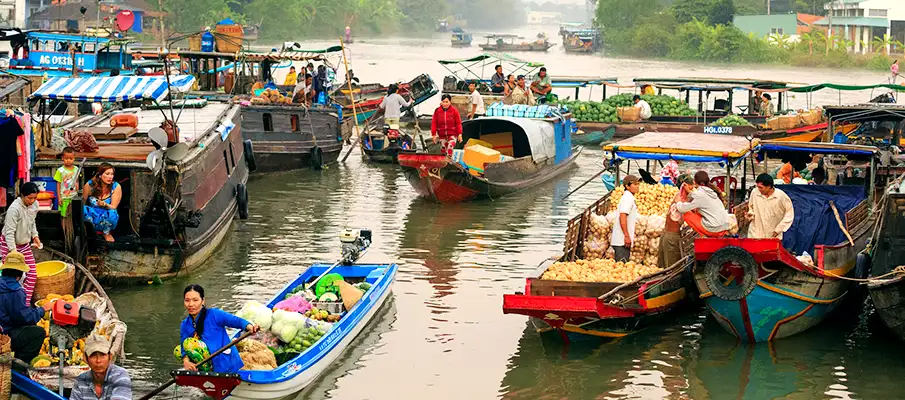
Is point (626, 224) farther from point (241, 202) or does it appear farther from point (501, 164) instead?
point (501, 164)

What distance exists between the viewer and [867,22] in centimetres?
7081

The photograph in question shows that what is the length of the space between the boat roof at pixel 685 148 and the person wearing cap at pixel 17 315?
7896mm

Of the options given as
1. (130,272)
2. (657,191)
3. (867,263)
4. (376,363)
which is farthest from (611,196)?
(130,272)

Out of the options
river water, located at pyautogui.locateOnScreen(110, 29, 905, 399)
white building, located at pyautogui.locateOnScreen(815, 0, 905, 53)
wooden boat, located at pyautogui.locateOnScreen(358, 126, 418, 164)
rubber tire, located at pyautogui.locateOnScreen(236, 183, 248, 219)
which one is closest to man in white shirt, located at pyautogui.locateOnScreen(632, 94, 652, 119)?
wooden boat, located at pyautogui.locateOnScreen(358, 126, 418, 164)

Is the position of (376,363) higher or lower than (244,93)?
lower

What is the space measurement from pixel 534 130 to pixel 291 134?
5264mm

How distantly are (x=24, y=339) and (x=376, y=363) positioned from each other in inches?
143

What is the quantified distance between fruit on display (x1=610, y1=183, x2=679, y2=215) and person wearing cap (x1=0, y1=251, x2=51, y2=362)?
25.6 ft

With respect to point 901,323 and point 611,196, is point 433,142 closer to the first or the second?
point 611,196

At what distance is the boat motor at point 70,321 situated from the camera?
11.1 metres

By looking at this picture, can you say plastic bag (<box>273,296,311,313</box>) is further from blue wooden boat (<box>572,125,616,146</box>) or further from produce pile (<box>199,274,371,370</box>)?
blue wooden boat (<box>572,125,616,146</box>)

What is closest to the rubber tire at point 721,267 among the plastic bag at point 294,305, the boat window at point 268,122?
the plastic bag at point 294,305

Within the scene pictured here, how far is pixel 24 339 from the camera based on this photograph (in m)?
10.3

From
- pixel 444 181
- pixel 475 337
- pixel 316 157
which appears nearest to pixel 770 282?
pixel 475 337
